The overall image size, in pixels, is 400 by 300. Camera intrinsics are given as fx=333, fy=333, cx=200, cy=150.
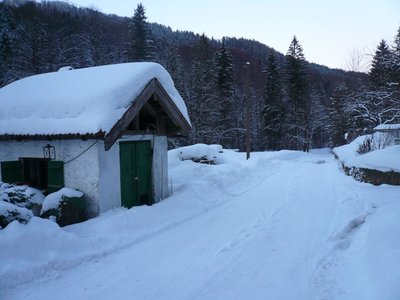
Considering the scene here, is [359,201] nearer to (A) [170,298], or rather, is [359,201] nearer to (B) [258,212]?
(B) [258,212]

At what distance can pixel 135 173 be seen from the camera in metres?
9.95

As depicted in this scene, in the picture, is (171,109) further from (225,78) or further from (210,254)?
(225,78)

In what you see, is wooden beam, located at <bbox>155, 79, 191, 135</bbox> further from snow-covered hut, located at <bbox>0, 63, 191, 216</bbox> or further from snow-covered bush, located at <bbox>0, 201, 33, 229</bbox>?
snow-covered bush, located at <bbox>0, 201, 33, 229</bbox>

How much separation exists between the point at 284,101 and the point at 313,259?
47.0 m

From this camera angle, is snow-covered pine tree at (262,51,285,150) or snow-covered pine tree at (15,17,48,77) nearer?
snow-covered pine tree at (15,17,48,77)

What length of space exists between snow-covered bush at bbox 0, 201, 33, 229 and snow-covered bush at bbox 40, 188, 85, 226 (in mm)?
813

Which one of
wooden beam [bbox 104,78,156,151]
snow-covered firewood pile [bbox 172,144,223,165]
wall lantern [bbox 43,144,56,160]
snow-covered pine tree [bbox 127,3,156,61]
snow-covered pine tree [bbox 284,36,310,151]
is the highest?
snow-covered pine tree [bbox 127,3,156,61]

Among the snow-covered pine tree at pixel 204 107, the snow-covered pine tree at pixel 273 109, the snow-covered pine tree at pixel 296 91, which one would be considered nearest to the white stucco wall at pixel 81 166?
the snow-covered pine tree at pixel 204 107

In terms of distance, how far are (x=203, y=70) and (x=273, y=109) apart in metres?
12.2

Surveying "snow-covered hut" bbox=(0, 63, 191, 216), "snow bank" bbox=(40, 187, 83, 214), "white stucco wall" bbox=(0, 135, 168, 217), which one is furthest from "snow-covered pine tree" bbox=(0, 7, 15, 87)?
"snow bank" bbox=(40, 187, 83, 214)

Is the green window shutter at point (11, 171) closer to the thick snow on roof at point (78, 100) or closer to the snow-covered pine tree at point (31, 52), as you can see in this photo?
the thick snow on roof at point (78, 100)

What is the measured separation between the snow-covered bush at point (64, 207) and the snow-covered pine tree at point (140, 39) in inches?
1434

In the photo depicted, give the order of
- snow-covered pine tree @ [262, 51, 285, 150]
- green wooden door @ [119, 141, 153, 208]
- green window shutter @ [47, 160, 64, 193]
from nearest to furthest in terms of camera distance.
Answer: green window shutter @ [47, 160, 64, 193] → green wooden door @ [119, 141, 153, 208] → snow-covered pine tree @ [262, 51, 285, 150]

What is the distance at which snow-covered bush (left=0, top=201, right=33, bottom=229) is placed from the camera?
653 centimetres
